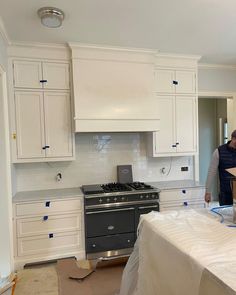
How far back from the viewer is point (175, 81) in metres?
3.55

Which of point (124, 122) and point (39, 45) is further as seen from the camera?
point (124, 122)

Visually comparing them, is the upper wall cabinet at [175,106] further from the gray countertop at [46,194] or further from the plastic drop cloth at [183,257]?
the plastic drop cloth at [183,257]

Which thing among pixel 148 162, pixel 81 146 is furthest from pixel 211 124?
pixel 81 146

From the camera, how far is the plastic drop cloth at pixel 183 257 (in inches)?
39.4

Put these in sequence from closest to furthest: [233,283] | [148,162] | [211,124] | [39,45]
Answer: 1. [233,283]
2. [39,45]
3. [148,162]
4. [211,124]

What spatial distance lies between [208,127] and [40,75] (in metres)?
4.00

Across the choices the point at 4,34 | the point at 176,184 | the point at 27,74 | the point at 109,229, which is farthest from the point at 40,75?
the point at 176,184

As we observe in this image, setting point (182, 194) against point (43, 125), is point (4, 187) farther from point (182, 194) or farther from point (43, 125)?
point (182, 194)

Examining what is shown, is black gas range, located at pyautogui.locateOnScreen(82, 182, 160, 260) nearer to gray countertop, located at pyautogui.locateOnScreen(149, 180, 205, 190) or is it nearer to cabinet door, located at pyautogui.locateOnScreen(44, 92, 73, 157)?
gray countertop, located at pyautogui.locateOnScreen(149, 180, 205, 190)

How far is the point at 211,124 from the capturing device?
5633 mm

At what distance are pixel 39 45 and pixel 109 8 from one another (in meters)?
1.17

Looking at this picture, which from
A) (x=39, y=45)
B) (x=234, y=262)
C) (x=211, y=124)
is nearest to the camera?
(x=234, y=262)

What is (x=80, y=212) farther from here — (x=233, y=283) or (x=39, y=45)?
(x=233, y=283)

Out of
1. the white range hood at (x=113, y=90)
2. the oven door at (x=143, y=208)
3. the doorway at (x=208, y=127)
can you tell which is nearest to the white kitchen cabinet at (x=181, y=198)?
the oven door at (x=143, y=208)
